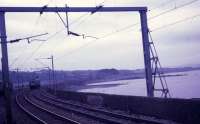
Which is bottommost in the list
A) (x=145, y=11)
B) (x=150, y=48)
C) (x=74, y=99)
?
(x=74, y=99)

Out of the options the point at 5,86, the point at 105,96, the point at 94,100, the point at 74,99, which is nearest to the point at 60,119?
the point at 5,86

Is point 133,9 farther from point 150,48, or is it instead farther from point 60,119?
point 60,119

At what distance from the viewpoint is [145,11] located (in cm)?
2731

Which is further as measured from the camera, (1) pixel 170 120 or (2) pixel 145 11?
(2) pixel 145 11

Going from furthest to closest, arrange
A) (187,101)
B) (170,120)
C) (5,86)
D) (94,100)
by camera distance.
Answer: (94,100), (5,86), (170,120), (187,101)

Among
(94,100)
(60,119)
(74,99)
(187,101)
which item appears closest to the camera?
(187,101)

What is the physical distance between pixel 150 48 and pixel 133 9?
9.61ft

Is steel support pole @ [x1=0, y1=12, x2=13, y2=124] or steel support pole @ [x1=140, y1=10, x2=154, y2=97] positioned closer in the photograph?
steel support pole @ [x1=0, y1=12, x2=13, y2=124]

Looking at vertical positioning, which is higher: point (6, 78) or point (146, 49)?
point (146, 49)

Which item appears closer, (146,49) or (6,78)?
(6,78)

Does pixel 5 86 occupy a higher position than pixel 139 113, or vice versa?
pixel 5 86

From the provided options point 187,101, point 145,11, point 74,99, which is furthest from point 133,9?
point 74,99

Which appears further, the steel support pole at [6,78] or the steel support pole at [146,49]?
the steel support pole at [146,49]

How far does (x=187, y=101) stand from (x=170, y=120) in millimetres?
1851
